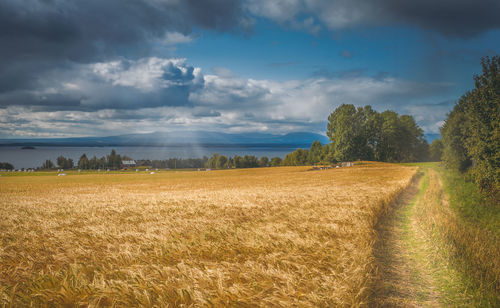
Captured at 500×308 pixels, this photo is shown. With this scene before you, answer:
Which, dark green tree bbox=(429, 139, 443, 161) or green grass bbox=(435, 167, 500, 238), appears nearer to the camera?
green grass bbox=(435, 167, 500, 238)

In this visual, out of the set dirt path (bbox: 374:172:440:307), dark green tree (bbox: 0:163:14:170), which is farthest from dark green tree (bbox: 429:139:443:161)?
dark green tree (bbox: 0:163:14:170)

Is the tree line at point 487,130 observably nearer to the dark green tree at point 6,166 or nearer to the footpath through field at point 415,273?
the footpath through field at point 415,273

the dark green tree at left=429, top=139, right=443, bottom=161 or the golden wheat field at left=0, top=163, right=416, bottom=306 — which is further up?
the dark green tree at left=429, top=139, right=443, bottom=161

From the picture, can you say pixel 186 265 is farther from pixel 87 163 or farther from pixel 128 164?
pixel 128 164

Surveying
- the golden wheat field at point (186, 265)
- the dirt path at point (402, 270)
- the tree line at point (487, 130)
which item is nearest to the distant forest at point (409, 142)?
the tree line at point (487, 130)

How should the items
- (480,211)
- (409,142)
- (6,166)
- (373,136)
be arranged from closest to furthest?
(480,211)
(373,136)
(409,142)
(6,166)

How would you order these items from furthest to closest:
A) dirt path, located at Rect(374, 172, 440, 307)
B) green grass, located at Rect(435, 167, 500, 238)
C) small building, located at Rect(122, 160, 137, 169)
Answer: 1. small building, located at Rect(122, 160, 137, 169)
2. green grass, located at Rect(435, 167, 500, 238)
3. dirt path, located at Rect(374, 172, 440, 307)

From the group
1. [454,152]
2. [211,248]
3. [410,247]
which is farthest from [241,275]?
[454,152]

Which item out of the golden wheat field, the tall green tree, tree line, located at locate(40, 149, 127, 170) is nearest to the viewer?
the golden wheat field

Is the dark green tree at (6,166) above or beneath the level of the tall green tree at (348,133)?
beneath

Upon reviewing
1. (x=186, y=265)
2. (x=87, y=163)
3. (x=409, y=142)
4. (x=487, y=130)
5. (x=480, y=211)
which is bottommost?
(x=87, y=163)

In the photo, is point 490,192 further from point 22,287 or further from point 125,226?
point 22,287

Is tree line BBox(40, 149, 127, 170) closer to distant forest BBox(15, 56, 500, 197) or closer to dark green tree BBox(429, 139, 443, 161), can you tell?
distant forest BBox(15, 56, 500, 197)

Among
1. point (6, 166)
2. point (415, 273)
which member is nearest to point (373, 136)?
point (415, 273)
